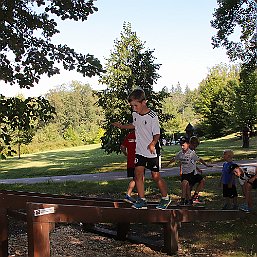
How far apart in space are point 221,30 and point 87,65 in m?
15.8

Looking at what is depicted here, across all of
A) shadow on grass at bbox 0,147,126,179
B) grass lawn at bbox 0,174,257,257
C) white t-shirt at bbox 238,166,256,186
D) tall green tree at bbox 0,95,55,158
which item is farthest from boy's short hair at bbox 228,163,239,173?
shadow on grass at bbox 0,147,126,179

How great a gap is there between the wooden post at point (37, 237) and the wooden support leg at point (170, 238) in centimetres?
217

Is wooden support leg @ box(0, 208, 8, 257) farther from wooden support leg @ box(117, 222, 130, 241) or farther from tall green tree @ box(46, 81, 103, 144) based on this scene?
tall green tree @ box(46, 81, 103, 144)

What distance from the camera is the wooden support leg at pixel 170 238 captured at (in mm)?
5730

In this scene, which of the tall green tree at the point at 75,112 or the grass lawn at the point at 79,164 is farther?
the tall green tree at the point at 75,112

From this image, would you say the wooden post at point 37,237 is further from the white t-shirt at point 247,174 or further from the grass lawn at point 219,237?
the white t-shirt at point 247,174

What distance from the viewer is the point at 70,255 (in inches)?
225

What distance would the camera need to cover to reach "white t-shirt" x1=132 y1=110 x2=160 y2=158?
18.1 ft

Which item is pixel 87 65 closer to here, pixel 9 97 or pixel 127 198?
pixel 9 97

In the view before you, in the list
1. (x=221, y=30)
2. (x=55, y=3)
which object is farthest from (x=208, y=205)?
(x=221, y=30)

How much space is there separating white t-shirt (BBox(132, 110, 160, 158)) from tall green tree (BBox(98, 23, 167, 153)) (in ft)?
46.7

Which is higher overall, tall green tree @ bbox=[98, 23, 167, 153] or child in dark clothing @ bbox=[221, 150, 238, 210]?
tall green tree @ bbox=[98, 23, 167, 153]

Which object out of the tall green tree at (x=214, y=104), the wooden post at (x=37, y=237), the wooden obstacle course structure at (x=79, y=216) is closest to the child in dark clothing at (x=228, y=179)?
the wooden obstacle course structure at (x=79, y=216)

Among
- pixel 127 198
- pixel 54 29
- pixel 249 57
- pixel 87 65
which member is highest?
pixel 249 57
